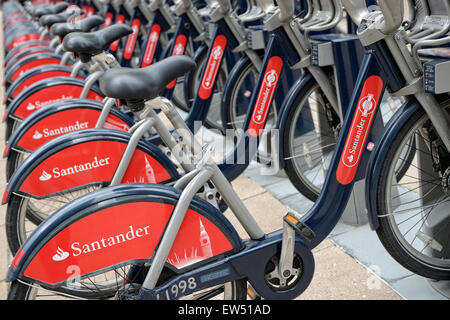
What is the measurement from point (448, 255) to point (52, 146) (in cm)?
175

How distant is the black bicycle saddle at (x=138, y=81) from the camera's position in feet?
5.30

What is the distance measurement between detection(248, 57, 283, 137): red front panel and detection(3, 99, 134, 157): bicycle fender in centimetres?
70

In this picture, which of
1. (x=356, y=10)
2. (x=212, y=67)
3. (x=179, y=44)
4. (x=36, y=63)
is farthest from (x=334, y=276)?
(x=36, y=63)

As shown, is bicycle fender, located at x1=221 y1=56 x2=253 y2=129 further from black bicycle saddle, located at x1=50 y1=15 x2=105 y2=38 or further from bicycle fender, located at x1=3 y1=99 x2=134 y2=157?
black bicycle saddle, located at x1=50 y1=15 x2=105 y2=38

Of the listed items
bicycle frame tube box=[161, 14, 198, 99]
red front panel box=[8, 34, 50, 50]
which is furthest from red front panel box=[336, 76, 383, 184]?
red front panel box=[8, 34, 50, 50]

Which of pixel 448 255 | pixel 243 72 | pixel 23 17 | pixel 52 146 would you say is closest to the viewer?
pixel 448 255

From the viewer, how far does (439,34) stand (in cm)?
186

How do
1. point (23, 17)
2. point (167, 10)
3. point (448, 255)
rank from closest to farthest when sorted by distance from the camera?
point (448, 255)
point (167, 10)
point (23, 17)

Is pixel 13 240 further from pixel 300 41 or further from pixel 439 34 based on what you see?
pixel 439 34

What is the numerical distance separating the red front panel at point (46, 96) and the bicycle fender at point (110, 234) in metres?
2.02

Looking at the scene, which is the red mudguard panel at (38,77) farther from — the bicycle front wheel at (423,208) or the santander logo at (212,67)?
the bicycle front wheel at (423,208)

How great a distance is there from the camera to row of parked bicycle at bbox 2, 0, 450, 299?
166 cm

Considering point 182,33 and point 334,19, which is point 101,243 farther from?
point 182,33
